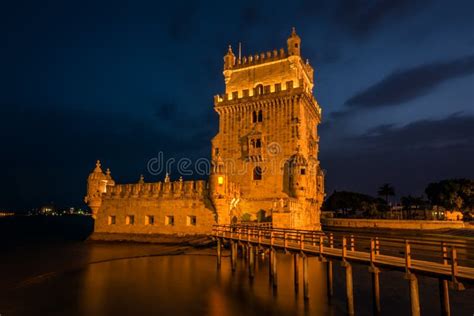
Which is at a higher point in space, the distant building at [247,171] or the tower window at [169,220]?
the distant building at [247,171]

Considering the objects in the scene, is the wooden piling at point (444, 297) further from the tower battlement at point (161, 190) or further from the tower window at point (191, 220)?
the tower window at point (191, 220)

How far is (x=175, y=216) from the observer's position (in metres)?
41.6

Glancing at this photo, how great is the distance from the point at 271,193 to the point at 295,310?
75.9ft

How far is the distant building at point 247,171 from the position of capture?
39.7m

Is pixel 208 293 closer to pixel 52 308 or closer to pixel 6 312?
pixel 52 308

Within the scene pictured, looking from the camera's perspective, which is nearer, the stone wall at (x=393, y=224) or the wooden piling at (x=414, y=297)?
the wooden piling at (x=414, y=297)

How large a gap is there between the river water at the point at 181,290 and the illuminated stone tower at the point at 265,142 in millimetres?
8749

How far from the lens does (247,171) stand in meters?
42.7

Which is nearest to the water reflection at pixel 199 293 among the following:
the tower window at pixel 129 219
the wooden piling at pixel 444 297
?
the wooden piling at pixel 444 297

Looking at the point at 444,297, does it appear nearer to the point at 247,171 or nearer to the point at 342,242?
the point at 342,242

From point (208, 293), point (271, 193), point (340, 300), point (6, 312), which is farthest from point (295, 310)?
point (271, 193)

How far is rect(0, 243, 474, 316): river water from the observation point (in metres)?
18.7

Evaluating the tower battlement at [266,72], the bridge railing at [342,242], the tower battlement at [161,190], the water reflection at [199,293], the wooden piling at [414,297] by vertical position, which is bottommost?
the water reflection at [199,293]

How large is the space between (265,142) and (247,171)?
4.11 m
